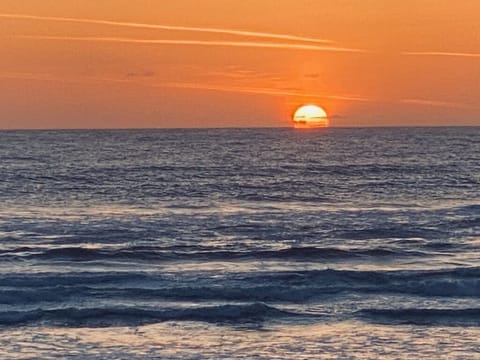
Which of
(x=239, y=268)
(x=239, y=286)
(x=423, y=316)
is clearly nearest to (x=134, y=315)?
(x=239, y=286)

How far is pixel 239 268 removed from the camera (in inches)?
873

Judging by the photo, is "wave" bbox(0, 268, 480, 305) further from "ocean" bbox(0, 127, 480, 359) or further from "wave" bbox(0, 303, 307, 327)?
"wave" bbox(0, 303, 307, 327)

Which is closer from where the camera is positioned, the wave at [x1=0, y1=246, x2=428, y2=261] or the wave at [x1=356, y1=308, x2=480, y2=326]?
the wave at [x1=356, y1=308, x2=480, y2=326]

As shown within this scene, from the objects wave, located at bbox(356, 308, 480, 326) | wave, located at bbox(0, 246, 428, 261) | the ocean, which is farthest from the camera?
wave, located at bbox(0, 246, 428, 261)

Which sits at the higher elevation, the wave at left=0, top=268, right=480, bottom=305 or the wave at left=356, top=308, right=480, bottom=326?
the wave at left=0, top=268, right=480, bottom=305

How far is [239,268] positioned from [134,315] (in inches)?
207

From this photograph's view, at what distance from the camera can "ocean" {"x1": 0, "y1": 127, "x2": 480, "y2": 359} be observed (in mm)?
15445

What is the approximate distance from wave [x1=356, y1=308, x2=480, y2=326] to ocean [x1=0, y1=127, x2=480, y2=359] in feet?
0.11

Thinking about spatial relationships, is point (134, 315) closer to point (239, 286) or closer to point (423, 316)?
point (239, 286)

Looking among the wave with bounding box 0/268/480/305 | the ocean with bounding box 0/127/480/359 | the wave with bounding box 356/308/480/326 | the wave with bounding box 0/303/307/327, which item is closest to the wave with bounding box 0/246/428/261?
the ocean with bounding box 0/127/480/359

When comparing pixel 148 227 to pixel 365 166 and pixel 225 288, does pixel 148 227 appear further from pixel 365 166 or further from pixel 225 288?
pixel 365 166

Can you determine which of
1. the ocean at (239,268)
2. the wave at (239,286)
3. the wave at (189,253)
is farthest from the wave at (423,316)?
the wave at (189,253)

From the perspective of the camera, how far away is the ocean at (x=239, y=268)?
15445 mm

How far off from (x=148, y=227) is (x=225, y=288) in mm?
9461
